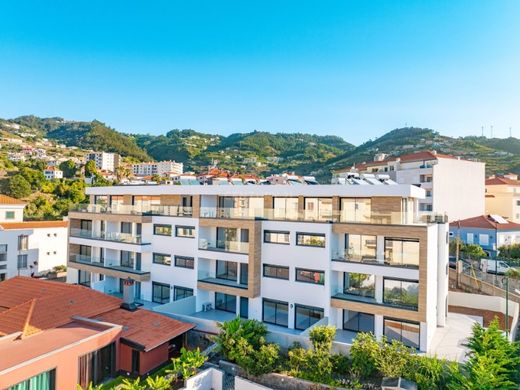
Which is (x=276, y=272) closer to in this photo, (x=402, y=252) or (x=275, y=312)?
(x=275, y=312)

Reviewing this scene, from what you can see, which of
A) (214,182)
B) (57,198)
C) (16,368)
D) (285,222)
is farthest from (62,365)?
(57,198)

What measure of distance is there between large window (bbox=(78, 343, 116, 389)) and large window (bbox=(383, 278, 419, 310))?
47.6 ft

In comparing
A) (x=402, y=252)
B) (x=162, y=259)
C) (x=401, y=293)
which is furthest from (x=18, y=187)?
(x=401, y=293)

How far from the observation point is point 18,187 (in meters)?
67.8

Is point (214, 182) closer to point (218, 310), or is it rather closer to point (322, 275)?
point (218, 310)

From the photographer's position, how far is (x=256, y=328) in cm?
1853

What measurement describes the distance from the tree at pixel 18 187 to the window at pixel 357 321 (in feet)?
227

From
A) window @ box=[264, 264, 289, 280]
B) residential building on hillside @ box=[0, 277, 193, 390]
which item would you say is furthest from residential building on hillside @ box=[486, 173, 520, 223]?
residential building on hillside @ box=[0, 277, 193, 390]

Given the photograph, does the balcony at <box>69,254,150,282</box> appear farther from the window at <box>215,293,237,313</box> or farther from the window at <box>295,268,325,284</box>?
the window at <box>295,268,325,284</box>

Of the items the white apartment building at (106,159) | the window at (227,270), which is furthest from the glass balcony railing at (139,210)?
the white apartment building at (106,159)

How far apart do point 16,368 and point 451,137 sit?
117 meters

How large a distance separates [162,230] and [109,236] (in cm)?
509

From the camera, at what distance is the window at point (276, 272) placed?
22000mm

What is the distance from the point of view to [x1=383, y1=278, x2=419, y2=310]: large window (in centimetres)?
1861
